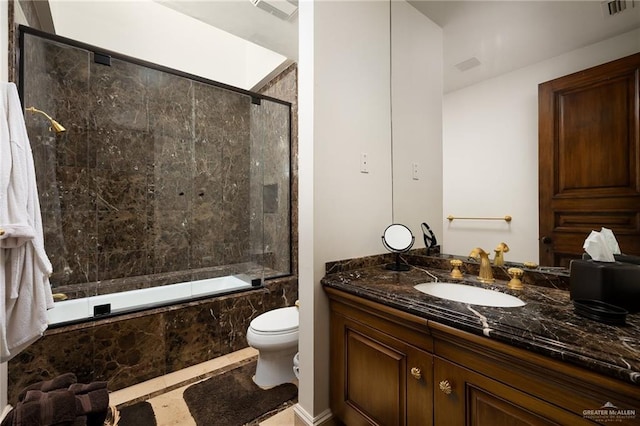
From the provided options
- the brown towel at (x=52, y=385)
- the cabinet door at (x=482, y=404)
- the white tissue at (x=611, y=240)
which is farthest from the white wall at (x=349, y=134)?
the brown towel at (x=52, y=385)

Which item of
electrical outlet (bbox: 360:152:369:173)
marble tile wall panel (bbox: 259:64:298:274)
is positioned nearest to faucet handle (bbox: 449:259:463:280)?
electrical outlet (bbox: 360:152:369:173)

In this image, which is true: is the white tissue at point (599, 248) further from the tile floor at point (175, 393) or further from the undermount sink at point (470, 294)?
the tile floor at point (175, 393)

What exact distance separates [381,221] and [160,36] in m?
3.13

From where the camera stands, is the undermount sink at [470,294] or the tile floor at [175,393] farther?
the tile floor at [175,393]

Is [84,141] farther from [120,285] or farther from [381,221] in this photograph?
[381,221]

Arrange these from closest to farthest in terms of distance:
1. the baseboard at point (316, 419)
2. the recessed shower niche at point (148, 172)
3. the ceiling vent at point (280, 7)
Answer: the baseboard at point (316, 419), the ceiling vent at point (280, 7), the recessed shower niche at point (148, 172)

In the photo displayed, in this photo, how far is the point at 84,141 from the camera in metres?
2.47

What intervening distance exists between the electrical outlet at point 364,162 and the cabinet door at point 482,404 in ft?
3.27

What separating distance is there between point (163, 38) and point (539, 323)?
3865mm

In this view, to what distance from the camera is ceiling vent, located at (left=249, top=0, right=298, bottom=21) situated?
1.84m

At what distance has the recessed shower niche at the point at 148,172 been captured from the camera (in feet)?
7.47

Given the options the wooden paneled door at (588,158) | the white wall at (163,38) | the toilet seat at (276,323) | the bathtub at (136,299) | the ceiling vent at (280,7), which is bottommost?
the toilet seat at (276,323)

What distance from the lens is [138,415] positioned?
1535mm

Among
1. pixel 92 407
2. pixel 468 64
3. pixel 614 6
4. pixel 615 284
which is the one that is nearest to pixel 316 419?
pixel 92 407
